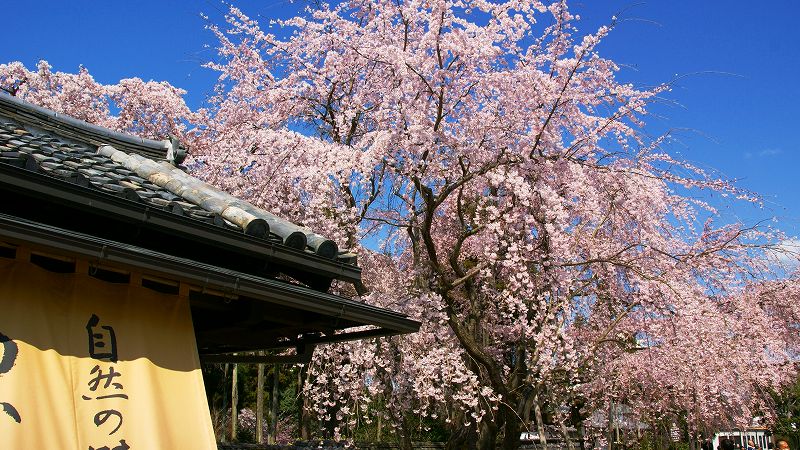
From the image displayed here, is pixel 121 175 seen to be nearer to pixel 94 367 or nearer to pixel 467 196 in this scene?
pixel 94 367

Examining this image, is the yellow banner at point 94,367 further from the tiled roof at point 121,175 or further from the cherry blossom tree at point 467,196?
the cherry blossom tree at point 467,196

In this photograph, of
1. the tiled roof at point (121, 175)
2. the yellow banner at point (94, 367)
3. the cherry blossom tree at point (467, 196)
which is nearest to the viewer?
the yellow banner at point (94, 367)

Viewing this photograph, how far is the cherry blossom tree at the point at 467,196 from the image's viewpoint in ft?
30.0

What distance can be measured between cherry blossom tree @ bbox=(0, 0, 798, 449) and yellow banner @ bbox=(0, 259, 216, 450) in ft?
17.9

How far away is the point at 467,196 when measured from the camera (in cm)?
1130

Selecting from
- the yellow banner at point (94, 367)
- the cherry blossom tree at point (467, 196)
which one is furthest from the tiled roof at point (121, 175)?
the cherry blossom tree at point (467, 196)

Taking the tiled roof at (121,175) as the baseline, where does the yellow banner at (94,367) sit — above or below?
below

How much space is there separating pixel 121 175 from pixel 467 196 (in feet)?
25.2

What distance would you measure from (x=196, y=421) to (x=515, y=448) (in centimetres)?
828

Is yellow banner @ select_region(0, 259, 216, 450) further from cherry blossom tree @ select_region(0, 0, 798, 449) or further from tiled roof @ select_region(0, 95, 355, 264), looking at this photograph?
cherry blossom tree @ select_region(0, 0, 798, 449)

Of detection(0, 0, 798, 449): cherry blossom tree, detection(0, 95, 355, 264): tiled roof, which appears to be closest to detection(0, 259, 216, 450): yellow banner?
detection(0, 95, 355, 264): tiled roof

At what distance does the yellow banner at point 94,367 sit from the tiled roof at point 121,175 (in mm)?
478

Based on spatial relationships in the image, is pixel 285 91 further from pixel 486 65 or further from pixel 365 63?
pixel 486 65

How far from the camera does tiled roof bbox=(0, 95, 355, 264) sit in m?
3.44
